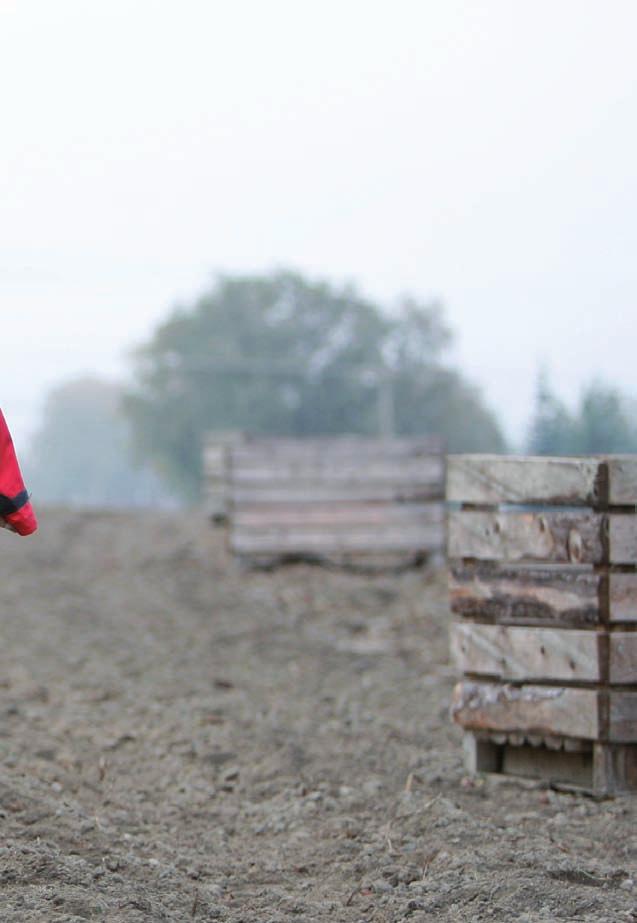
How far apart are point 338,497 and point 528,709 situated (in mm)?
8428

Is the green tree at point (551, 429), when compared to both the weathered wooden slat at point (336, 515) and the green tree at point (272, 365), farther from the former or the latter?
the green tree at point (272, 365)

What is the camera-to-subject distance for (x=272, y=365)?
45688 mm

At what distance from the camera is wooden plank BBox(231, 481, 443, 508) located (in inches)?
543

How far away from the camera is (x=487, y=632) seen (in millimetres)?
5641

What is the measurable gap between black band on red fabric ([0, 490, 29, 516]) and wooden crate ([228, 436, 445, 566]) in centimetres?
990

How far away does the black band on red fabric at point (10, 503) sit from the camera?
12.7 feet

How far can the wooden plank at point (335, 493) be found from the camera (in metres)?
13.8

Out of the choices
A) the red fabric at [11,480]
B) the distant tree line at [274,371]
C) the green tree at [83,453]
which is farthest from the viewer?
the green tree at [83,453]

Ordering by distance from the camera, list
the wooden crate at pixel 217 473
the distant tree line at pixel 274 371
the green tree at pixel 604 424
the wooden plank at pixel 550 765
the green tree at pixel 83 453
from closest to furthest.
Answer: the wooden plank at pixel 550 765
the green tree at pixel 604 424
the wooden crate at pixel 217 473
the distant tree line at pixel 274 371
the green tree at pixel 83 453

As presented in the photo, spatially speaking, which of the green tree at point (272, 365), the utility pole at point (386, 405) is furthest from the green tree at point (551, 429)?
the green tree at point (272, 365)

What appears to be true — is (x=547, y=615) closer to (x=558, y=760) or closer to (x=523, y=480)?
(x=523, y=480)

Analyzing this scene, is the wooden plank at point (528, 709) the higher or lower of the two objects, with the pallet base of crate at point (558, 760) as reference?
higher

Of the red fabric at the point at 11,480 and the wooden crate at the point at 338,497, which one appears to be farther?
the wooden crate at the point at 338,497

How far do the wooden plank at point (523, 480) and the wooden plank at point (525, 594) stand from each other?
33 cm
